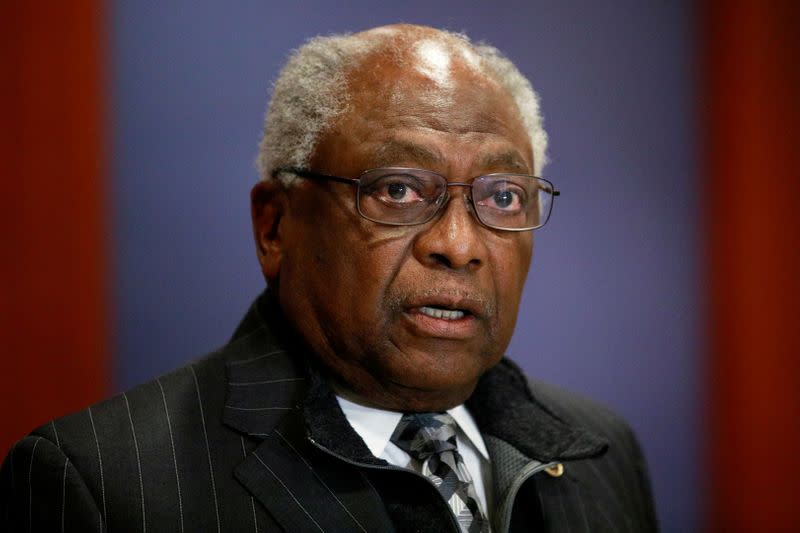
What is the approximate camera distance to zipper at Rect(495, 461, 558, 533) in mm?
1375

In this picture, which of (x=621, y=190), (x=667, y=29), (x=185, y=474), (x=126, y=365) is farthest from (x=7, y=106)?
(x=667, y=29)

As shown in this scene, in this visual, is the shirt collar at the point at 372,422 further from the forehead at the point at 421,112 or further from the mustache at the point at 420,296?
the forehead at the point at 421,112

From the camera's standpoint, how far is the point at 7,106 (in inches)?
75.7

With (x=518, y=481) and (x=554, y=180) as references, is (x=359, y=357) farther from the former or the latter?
(x=554, y=180)

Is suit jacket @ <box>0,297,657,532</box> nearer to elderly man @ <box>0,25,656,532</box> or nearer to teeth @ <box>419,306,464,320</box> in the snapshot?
elderly man @ <box>0,25,656,532</box>

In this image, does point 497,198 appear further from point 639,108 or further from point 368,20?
point 639,108

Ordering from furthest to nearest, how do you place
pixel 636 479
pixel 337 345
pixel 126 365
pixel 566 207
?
1. pixel 566 207
2. pixel 126 365
3. pixel 636 479
4. pixel 337 345

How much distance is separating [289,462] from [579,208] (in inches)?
61.3

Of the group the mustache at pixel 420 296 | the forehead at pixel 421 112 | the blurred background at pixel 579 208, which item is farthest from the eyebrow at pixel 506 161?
the blurred background at pixel 579 208

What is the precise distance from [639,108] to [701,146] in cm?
26

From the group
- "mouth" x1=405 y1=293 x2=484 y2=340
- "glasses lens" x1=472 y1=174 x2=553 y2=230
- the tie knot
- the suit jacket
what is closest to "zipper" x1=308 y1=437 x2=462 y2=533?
the suit jacket

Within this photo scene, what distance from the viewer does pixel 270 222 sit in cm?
150

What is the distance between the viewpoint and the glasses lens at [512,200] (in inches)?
54.5

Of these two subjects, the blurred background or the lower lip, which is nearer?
the lower lip
